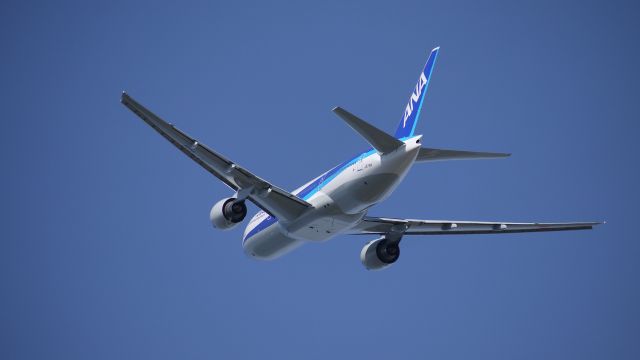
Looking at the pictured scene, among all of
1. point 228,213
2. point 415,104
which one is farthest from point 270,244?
point 415,104

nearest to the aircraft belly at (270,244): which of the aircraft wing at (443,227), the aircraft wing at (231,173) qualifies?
the aircraft wing at (231,173)

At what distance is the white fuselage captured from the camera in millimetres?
33656

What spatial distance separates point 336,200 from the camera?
3597 cm

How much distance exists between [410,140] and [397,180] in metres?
1.60

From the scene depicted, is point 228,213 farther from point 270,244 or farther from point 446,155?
point 446,155

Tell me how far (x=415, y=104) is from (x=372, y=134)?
391 cm

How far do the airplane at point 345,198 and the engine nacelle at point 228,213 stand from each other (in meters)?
0.04

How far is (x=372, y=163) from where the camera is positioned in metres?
34.1

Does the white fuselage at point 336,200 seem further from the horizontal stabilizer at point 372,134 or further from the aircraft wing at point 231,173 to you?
the aircraft wing at point 231,173

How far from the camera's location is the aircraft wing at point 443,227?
133ft

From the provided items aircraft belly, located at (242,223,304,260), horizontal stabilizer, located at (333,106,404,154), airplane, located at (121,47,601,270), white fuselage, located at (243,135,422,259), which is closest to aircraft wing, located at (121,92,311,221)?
airplane, located at (121,47,601,270)

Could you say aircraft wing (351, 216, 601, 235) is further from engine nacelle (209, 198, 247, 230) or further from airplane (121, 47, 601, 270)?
engine nacelle (209, 198, 247, 230)

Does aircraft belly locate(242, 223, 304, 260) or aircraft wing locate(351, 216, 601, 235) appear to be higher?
aircraft wing locate(351, 216, 601, 235)

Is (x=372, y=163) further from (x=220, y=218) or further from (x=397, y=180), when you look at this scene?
(x=220, y=218)
